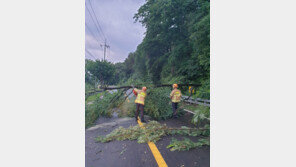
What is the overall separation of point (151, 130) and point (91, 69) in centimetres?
152

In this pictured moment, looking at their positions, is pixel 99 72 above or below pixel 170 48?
below

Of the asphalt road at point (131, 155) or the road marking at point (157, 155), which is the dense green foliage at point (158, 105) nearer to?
the asphalt road at point (131, 155)

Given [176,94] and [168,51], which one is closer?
[168,51]

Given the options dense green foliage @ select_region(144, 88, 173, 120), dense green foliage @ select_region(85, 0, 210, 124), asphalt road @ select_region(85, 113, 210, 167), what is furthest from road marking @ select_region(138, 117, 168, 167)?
dense green foliage @ select_region(144, 88, 173, 120)

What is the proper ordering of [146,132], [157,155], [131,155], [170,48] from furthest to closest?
[146,132]
[170,48]
[157,155]
[131,155]

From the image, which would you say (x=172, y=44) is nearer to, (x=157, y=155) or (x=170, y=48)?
(x=170, y=48)

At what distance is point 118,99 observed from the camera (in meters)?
2.72

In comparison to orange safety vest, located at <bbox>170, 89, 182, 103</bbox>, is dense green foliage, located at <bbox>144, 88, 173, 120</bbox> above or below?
below

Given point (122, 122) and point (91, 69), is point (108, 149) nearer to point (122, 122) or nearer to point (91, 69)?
point (122, 122)

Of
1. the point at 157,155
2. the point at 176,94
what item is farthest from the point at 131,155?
the point at 176,94

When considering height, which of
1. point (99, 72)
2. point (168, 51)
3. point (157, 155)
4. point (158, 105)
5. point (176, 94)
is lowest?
point (157, 155)

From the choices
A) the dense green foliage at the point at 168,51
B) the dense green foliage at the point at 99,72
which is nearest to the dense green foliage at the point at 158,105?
the dense green foliage at the point at 168,51

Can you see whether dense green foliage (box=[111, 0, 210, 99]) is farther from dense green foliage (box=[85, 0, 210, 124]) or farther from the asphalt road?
the asphalt road
